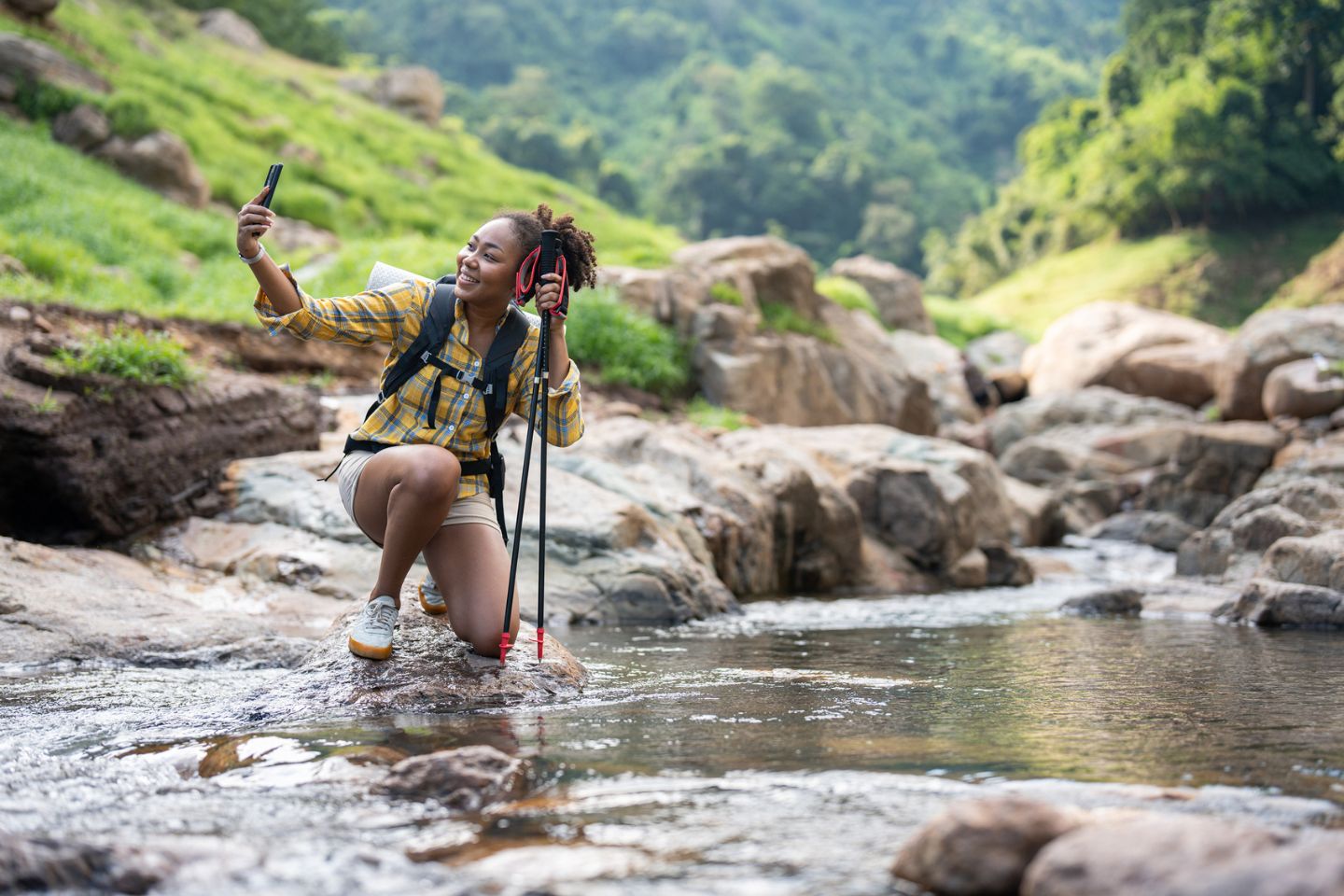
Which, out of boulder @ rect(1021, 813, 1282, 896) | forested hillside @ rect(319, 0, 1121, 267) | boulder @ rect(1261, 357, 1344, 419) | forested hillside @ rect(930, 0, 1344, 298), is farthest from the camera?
forested hillside @ rect(319, 0, 1121, 267)

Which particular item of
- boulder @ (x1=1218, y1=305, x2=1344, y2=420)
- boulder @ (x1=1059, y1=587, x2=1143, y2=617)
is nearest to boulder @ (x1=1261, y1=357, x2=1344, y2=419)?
boulder @ (x1=1218, y1=305, x2=1344, y2=420)

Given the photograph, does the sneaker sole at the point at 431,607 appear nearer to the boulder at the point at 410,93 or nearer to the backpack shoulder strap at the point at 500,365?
the backpack shoulder strap at the point at 500,365

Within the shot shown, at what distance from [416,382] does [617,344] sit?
30.8 ft

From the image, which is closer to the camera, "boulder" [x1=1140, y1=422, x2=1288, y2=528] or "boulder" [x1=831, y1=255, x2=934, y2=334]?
"boulder" [x1=1140, y1=422, x2=1288, y2=528]

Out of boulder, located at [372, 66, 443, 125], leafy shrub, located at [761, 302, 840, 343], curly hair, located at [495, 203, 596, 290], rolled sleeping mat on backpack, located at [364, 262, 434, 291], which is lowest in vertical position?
rolled sleeping mat on backpack, located at [364, 262, 434, 291]

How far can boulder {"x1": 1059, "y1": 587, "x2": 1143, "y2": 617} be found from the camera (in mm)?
8703

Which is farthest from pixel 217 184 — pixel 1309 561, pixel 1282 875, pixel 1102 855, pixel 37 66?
pixel 1282 875

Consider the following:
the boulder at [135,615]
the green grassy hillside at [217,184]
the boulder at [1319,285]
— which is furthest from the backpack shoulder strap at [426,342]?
the boulder at [1319,285]

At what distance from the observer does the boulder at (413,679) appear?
14.0 ft

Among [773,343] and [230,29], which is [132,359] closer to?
[773,343]

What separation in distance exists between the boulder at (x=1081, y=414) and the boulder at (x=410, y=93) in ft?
58.0

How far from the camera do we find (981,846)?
7.72 feet

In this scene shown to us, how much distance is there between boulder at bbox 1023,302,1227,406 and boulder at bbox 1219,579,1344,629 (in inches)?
650

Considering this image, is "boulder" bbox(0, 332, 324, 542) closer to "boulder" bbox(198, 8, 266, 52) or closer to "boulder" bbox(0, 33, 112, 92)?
"boulder" bbox(0, 33, 112, 92)
